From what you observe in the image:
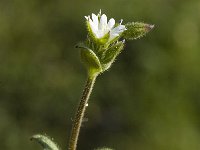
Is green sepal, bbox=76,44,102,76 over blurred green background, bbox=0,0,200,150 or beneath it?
beneath

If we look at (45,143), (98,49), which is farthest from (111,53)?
(45,143)

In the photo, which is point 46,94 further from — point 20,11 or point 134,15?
point 134,15

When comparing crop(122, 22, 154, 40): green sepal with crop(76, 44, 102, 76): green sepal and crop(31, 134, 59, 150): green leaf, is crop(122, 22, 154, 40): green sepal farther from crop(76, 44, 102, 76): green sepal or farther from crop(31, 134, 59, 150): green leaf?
crop(31, 134, 59, 150): green leaf

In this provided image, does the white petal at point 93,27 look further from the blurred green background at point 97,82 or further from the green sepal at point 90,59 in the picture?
the blurred green background at point 97,82

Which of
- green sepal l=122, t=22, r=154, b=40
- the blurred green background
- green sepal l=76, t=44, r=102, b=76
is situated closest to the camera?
green sepal l=76, t=44, r=102, b=76

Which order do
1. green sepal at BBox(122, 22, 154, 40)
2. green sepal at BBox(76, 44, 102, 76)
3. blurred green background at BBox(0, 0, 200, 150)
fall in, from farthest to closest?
blurred green background at BBox(0, 0, 200, 150) → green sepal at BBox(122, 22, 154, 40) → green sepal at BBox(76, 44, 102, 76)

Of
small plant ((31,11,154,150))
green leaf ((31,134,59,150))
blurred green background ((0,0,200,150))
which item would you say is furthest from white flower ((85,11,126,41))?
blurred green background ((0,0,200,150))
